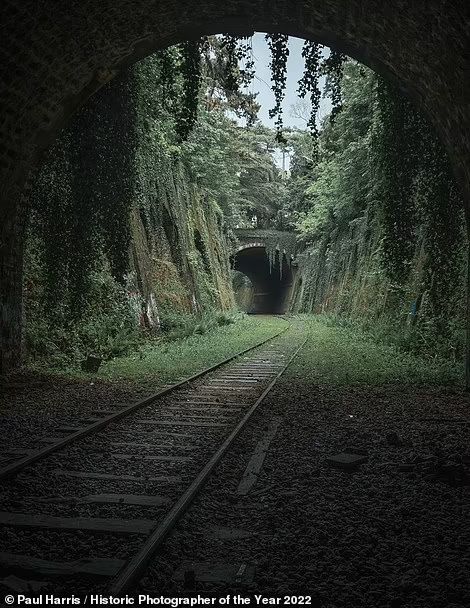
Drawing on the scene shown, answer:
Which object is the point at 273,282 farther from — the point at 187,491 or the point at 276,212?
the point at 187,491

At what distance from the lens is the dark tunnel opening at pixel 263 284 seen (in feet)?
170

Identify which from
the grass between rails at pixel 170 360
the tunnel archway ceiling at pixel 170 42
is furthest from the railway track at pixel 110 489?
the tunnel archway ceiling at pixel 170 42

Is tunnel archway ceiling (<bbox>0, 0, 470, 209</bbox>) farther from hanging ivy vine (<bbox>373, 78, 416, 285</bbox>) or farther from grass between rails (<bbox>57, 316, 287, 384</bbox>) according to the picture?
grass between rails (<bbox>57, 316, 287, 384</bbox>)

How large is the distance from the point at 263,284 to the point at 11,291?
171 ft

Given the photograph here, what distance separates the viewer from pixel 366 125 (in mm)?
21359

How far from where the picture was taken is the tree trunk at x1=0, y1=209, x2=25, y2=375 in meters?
8.86

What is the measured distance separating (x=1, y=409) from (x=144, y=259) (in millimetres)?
10152

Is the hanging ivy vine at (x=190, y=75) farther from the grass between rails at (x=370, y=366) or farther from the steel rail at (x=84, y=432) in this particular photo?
the grass between rails at (x=370, y=366)

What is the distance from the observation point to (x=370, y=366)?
1180 centimetres

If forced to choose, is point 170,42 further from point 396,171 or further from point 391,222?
point 391,222

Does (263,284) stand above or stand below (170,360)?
above

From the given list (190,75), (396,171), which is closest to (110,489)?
(190,75)

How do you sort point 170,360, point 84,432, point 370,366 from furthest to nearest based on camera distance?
point 170,360, point 370,366, point 84,432

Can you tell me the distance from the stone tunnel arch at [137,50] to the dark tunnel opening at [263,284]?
129 ft
